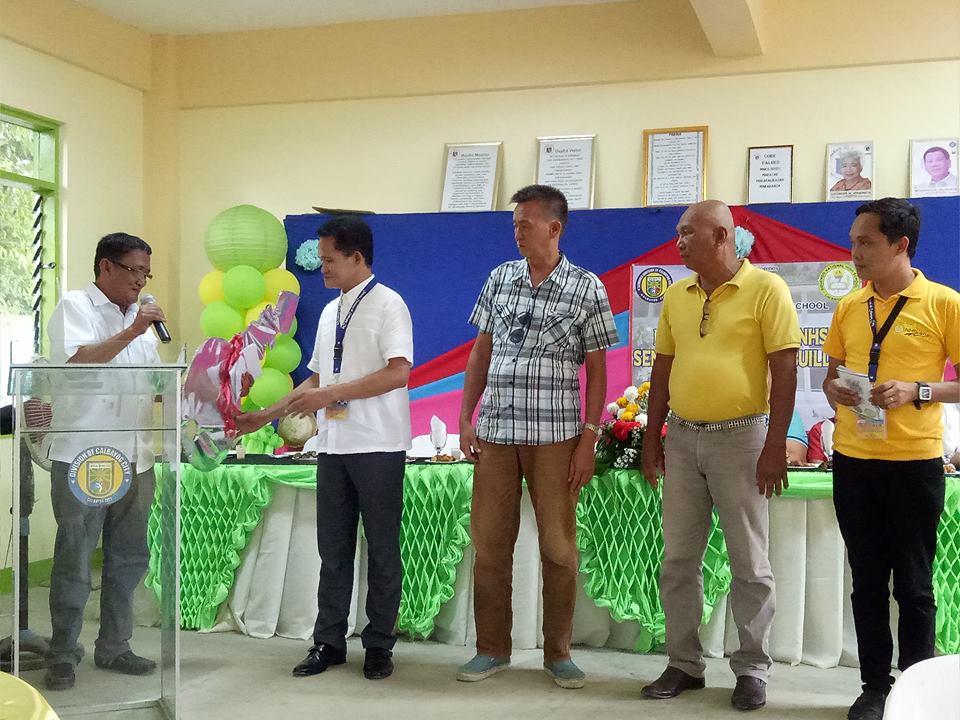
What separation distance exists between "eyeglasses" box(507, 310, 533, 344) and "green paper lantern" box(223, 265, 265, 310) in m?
2.90

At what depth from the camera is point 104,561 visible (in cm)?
278

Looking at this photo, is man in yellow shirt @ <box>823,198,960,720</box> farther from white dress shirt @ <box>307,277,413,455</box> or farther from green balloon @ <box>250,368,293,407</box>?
green balloon @ <box>250,368,293,407</box>

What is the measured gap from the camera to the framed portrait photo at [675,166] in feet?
19.1

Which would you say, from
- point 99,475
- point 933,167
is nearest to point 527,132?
point 933,167

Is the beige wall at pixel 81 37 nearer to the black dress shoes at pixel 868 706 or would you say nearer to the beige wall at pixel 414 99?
the beige wall at pixel 414 99

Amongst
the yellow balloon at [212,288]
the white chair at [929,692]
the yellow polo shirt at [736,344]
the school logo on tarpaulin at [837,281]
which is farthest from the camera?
the yellow balloon at [212,288]

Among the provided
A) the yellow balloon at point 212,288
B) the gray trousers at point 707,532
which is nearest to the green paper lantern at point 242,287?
the yellow balloon at point 212,288

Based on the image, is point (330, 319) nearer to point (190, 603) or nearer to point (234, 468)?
point (234, 468)

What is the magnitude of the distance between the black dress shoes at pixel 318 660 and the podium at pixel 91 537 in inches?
26.5

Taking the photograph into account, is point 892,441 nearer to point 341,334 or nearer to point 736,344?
point 736,344

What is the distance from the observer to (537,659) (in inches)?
→ 144

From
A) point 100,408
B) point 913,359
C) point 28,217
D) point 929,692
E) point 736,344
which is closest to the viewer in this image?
point 929,692

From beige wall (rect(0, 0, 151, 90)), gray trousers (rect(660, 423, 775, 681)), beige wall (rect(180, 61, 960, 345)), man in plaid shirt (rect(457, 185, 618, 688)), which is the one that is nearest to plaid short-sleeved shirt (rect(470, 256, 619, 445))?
man in plaid shirt (rect(457, 185, 618, 688))

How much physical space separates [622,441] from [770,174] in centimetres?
264
